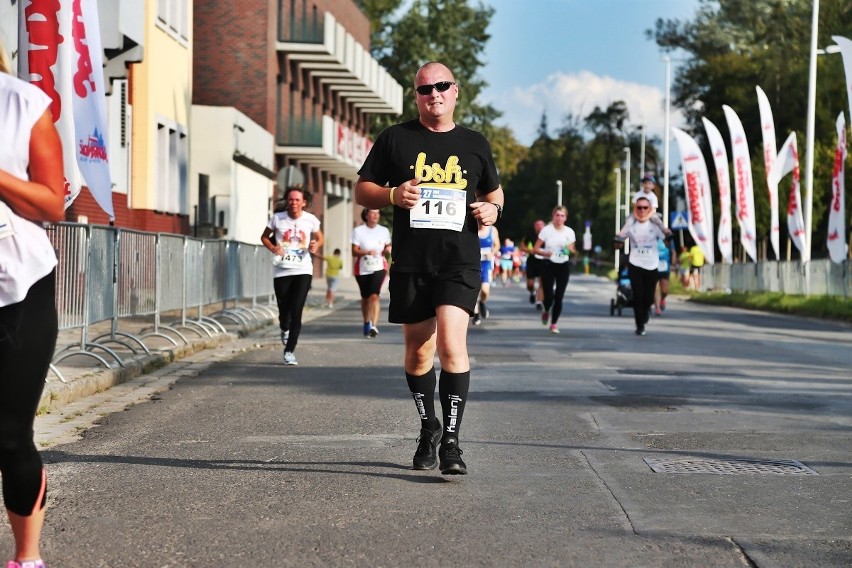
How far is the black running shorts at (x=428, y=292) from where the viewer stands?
25.1 feet

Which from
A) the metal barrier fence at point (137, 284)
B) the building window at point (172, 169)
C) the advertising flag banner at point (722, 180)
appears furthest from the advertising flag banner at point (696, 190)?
the metal barrier fence at point (137, 284)

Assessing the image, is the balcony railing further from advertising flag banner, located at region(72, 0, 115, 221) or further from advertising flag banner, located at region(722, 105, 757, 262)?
advertising flag banner, located at region(72, 0, 115, 221)

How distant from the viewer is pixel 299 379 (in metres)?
14.0

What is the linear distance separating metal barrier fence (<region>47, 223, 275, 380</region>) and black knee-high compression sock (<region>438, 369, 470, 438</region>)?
521cm

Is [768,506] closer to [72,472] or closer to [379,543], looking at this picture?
[379,543]

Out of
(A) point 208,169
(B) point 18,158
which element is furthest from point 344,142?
(B) point 18,158

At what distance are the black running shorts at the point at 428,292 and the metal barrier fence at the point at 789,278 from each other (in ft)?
84.7

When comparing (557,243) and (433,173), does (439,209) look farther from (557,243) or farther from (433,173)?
(557,243)

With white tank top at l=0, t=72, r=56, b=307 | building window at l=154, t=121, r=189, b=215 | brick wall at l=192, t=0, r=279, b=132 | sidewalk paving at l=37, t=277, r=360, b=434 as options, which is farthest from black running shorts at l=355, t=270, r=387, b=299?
brick wall at l=192, t=0, r=279, b=132

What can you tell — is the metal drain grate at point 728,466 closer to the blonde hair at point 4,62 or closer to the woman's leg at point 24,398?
the woman's leg at point 24,398

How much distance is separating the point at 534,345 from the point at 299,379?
5832mm

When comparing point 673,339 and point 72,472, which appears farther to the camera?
point 673,339

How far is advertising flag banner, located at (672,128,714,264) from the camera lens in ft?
135

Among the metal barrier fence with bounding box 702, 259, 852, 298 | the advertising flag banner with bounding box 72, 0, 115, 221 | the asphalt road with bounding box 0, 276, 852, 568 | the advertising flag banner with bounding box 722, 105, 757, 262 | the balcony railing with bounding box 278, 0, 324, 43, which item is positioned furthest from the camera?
the balcony railing with bounding box 278, 0, 324, 43
